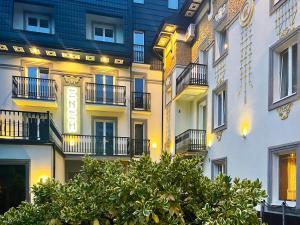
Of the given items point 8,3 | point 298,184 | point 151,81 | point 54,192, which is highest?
point 8,3

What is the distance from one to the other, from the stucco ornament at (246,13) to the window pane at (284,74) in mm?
1650

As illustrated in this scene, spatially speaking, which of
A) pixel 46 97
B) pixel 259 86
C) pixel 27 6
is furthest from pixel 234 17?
pixel 27 6

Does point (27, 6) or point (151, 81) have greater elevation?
point (27, 6)

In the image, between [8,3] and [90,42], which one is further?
[90,42]

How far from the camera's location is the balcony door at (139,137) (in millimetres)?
15753

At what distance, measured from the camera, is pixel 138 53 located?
16.2 meters

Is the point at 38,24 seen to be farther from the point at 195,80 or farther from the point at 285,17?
the point at 285,17

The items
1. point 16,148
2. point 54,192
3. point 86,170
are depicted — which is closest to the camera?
point 54,192

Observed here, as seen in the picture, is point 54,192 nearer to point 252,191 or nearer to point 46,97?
point 252,191

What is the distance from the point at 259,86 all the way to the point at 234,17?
103 inches

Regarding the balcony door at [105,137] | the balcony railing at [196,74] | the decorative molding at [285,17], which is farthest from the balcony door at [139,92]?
the decorative molding at [285,17]

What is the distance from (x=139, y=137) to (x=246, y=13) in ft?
30.6

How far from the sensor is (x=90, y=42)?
592 inches

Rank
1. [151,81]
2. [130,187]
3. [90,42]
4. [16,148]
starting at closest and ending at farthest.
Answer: [130,187], [16,148], [90,42], [151,81]
